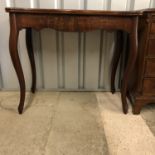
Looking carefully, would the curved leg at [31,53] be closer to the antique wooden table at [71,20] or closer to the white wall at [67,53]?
the white wall at [67,53]

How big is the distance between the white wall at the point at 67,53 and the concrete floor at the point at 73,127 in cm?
18

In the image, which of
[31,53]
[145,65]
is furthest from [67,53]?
[145,65]

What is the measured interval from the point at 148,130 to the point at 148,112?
0.25 meters

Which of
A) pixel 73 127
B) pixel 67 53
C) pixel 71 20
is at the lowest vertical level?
pixel 73 127

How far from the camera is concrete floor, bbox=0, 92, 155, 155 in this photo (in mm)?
996

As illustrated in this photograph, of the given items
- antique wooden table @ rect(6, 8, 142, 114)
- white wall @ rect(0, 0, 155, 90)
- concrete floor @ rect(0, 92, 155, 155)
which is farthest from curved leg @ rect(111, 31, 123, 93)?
antique wooden table @ rect(6, 8, 142, 114)

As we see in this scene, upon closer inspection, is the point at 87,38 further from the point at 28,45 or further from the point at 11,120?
the point at 11,120

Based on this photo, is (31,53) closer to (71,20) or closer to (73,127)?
(71,20)

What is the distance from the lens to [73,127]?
118 cm

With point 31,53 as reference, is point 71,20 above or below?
above

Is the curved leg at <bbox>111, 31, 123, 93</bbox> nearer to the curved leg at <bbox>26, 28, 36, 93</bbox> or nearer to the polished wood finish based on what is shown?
the polished wood finish

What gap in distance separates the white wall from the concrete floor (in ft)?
0.59

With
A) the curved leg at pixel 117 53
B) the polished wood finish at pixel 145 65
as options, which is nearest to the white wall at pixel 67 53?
the curved leg at pixel 117 53

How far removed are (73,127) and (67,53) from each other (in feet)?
2.32
